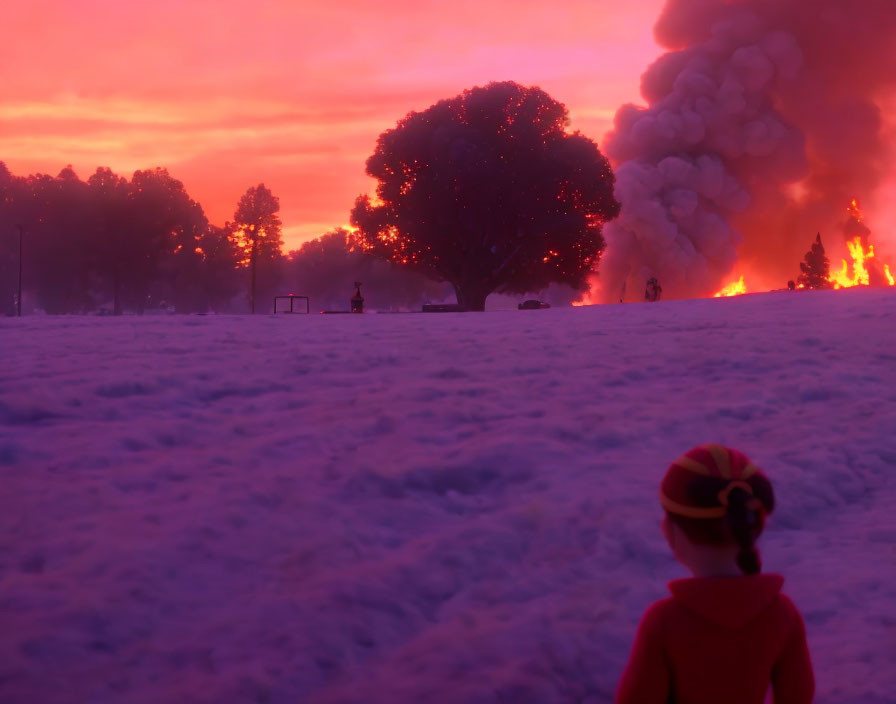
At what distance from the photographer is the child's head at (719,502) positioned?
94.0 inches

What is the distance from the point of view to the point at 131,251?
61.3 metres

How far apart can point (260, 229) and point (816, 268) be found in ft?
171

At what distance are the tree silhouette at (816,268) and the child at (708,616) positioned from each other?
293ft

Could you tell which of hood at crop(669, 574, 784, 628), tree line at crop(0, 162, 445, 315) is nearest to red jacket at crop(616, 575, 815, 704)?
hood at crop(669, 574, 784, 628)

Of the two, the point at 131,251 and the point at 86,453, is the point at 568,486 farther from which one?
the point at 131,251

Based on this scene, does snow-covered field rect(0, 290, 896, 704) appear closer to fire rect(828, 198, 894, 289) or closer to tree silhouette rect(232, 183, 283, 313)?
tree silhouette rect(232, 183, 283, 313)

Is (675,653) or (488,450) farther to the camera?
(488,450)

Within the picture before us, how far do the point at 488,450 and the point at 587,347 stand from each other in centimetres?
494

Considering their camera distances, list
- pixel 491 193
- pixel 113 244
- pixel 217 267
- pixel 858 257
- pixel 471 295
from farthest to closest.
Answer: pixel 858 257
pixel 217 267
pixel 113 244
pixel 471 295
pixel 491 193

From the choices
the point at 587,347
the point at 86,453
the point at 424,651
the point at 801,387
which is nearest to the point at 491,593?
the point at 424,651

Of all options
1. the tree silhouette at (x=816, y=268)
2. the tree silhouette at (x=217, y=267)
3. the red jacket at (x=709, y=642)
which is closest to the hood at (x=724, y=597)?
Answer: the red jacket at (x=709, y=642)

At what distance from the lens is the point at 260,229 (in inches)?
2950

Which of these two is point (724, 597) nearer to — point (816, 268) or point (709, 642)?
point (709, 642)

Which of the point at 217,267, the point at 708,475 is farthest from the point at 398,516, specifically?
the point at 217,267
